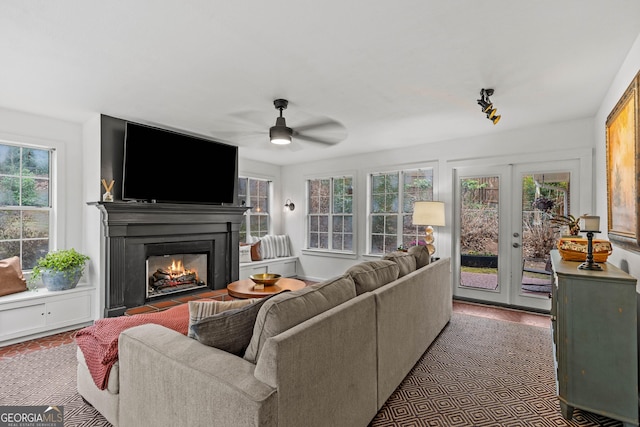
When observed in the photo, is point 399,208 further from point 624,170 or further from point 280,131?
point 624,170

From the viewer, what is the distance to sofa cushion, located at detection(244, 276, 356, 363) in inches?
56.4

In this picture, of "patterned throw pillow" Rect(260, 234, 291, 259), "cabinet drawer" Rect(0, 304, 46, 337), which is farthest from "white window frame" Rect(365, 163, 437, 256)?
"cabinet drawer" Rect(0, 304, 46, 337)

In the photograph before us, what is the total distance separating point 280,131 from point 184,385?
7.48 feet

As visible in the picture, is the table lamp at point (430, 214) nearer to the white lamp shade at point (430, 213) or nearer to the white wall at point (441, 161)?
the white lamp shade at point (430, 213)

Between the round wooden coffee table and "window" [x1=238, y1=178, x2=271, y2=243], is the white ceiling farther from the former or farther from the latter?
"window" [x1=238, y1=178, x2=271, y2=243]

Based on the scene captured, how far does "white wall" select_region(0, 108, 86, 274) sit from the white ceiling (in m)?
0.25

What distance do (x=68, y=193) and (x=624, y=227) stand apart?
5.38 meters

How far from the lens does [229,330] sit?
1.55m

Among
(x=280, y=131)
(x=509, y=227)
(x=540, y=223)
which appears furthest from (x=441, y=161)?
(x=280, y=131)

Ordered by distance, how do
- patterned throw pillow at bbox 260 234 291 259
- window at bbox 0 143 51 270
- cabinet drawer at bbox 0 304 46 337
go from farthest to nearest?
patterned throw pillow at bbox 260 234 291 259, window at bbox 0 143 51 270, cabinet drawer at bbox 0 304 46 337

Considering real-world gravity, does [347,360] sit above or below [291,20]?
below

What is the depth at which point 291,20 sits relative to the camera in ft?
6.34

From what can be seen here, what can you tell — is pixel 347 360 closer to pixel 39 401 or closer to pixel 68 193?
pixel 39 401

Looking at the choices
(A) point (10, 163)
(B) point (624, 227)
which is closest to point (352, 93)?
(B) point (624, 227)
